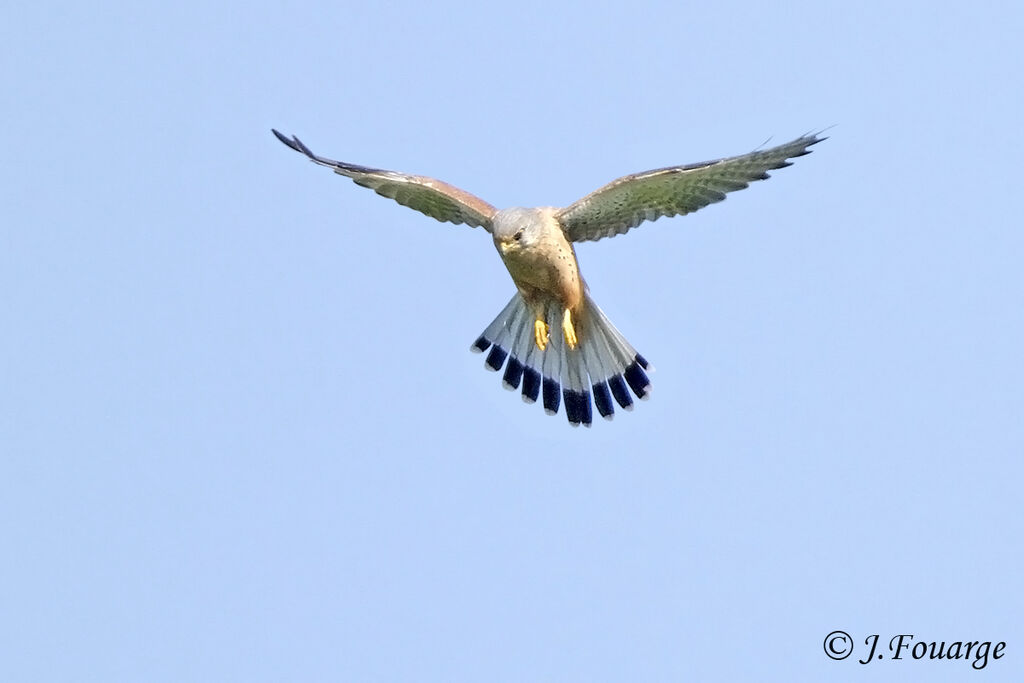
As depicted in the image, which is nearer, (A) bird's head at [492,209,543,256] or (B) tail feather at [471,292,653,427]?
(A) bird's head at [492,209,543,256]

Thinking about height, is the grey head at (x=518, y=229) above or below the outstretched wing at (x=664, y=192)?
below

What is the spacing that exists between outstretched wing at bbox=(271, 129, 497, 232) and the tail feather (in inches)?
33.0

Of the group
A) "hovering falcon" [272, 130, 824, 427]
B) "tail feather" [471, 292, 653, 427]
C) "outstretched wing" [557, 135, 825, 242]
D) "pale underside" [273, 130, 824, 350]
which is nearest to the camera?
"outstretched wing" [557, 135, 825, 242]

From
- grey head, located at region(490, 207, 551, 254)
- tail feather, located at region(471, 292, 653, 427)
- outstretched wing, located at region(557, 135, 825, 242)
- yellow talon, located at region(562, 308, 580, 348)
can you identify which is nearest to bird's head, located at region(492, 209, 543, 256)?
grey head, located at region(490, 207, 551, 254)

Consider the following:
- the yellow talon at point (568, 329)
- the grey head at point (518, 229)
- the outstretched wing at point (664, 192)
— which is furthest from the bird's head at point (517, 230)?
the yellow talon at point (568, 329)

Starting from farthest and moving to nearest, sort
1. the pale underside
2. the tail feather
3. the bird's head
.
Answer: the tail feather → the bird's head → the pale underside

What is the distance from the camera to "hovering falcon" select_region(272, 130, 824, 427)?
10.6 metres

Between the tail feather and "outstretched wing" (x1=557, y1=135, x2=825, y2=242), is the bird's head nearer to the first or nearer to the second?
"outstretched wing" (x1=557, y1=135, x2=825, y2=242)

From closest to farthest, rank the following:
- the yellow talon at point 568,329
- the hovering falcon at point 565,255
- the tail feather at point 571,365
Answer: the hovering falcon at point 565,255, the yellow talon at point 568,329, the tail feather at point 571,365

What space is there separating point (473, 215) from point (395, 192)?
66cm

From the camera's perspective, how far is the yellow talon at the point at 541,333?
1170cm

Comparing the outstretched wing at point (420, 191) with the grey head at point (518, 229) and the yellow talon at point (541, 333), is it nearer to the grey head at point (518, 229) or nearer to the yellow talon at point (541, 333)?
the grey head at point (518, 229)

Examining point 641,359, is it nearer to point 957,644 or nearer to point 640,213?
point 640,213

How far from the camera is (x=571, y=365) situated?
1251cm
